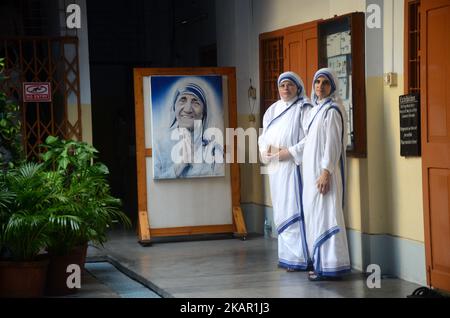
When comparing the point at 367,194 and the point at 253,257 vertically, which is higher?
the point at 367,194

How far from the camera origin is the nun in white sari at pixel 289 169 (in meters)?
7.62

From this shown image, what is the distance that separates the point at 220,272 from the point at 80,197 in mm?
1441

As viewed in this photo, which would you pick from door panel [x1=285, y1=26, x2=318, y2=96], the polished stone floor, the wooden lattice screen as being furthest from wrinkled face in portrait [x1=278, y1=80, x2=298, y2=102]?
the wooden lattice screen

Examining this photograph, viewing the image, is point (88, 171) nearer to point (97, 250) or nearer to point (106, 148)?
point (97, 250)

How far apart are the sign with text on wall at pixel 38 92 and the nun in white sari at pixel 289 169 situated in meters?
2.85

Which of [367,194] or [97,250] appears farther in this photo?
[97,250]

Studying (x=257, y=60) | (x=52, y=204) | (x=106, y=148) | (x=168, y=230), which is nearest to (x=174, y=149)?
(x=168, y=230)

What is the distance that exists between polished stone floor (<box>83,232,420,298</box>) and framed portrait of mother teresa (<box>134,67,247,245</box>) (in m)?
0.25

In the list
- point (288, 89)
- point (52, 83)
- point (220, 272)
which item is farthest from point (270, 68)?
point (220, 272)

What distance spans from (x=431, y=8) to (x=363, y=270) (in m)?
2.30

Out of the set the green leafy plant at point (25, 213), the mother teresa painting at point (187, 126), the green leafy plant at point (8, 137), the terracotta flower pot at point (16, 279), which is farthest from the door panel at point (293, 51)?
the terracotta flower pot at point (16, 279)

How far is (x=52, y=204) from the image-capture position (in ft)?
22.9

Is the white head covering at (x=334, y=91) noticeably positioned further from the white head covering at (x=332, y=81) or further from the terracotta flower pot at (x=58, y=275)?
the terracotta flower pot at (x=58, y=275)

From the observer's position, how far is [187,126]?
9312mm
